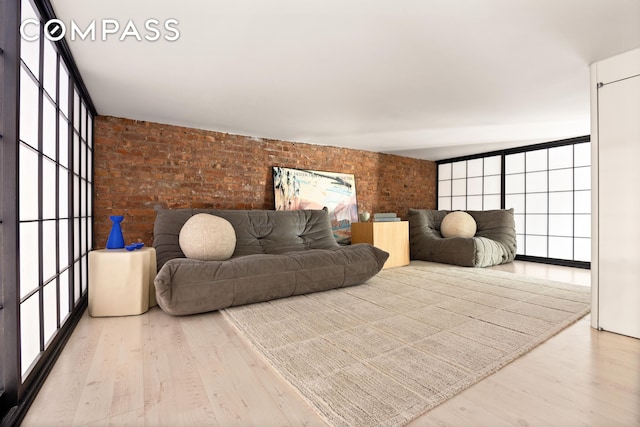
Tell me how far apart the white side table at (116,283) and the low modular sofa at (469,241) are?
3.73 metres

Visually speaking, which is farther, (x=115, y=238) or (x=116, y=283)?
(x=115, y=238)

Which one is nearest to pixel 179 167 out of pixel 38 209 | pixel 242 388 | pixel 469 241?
pixel 38 209

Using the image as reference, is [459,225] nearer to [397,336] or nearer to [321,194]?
[321,194]

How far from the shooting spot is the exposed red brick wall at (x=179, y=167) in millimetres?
3330

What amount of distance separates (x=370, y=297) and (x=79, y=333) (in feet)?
6.79

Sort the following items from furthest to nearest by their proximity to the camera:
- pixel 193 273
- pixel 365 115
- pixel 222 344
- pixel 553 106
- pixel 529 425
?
pixel 365 115
pixel 553 106
pixel 193 273
pixel 222 344
pixel 529 425

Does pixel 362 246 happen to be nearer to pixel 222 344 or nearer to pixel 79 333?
pixel 222 344

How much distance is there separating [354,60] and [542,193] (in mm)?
4314

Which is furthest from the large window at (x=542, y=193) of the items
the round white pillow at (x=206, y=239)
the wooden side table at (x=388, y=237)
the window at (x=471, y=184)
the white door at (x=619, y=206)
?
the round white pillow at (x=206, y=239)

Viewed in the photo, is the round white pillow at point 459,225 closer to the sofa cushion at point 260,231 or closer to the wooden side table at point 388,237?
the wooden side table at point 388,237

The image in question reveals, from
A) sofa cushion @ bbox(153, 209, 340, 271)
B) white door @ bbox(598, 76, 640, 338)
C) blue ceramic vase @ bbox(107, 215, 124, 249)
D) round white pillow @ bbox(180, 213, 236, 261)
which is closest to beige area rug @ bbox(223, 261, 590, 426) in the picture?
white door @ bbox(598, 76, 640, 338)

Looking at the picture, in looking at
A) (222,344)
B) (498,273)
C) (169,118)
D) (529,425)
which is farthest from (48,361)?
(498,273)

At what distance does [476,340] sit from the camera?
182cm

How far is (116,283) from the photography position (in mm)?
2287
